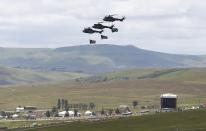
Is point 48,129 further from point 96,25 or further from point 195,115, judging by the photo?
point 96,25

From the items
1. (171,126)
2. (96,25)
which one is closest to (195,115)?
(171,126)

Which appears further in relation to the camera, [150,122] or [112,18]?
[150,122]

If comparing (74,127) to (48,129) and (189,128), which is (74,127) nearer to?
(48,129)

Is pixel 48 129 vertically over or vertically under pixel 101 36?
under

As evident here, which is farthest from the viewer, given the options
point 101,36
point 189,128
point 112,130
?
point 112,130

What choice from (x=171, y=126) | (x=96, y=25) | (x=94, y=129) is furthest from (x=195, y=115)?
(x=96, y=25)

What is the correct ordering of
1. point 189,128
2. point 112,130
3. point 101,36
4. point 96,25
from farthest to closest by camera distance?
point 112,130, point 189,128, point 96,25, point 101,36
